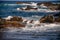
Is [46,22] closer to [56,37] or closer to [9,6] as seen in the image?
[56,37]

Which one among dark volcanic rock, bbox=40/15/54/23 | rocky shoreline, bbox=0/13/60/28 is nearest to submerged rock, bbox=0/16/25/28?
rocky shoreline, bbox=0/13/60/28

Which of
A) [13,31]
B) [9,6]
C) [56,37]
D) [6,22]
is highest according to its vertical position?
[9,6]

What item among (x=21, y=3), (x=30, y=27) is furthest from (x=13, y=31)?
(x=21, y=3)

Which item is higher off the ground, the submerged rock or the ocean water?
the submerged rock

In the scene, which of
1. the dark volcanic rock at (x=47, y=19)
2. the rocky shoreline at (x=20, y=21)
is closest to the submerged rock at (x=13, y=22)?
the rocky shoreline at (x=20, y=21)

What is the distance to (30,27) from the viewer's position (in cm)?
130

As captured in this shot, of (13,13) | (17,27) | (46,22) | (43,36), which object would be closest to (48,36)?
(43,36)

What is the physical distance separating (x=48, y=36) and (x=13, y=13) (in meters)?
0.46

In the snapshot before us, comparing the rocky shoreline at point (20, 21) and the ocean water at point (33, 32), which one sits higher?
the rocky shoreline at point (20, 21)

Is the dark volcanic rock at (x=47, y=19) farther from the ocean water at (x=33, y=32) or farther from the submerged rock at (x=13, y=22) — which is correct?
the submerged rock at (x=13, y=22)

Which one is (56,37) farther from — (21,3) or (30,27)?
(21,3)

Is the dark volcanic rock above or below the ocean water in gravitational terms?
above

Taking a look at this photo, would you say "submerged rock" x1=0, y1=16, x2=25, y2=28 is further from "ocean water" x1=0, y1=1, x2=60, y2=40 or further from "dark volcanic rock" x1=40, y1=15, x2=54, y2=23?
"dark volcanic rock" x1=40, y1=15, x2=54, y2=23

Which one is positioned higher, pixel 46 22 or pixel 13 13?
pixel 13 13
